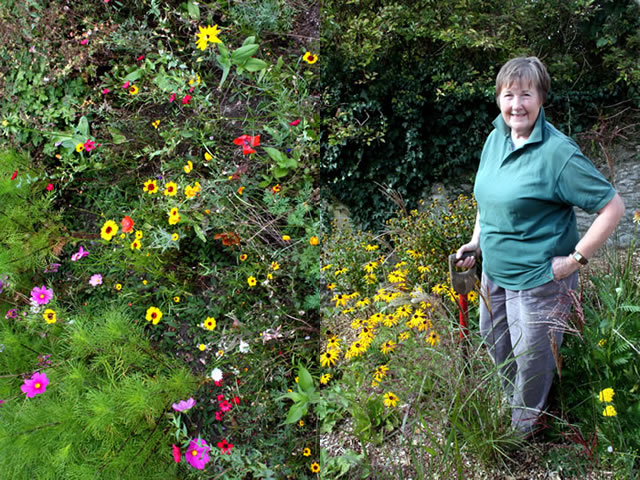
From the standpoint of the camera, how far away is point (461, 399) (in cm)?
168

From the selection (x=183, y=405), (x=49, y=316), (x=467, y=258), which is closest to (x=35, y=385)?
(x=49, y=316)

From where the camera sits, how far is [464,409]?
1.71m

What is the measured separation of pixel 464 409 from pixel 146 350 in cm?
137

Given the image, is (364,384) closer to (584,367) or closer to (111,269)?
(584,367)

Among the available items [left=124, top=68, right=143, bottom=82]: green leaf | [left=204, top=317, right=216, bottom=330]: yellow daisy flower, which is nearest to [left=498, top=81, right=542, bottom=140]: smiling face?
[left=204, top=317, right=216, bottom=330]: yellow daisy flower

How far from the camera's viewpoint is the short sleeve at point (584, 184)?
1.49m

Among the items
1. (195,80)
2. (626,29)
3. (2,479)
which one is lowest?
(2,479)

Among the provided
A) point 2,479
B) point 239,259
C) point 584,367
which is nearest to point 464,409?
point 584,367

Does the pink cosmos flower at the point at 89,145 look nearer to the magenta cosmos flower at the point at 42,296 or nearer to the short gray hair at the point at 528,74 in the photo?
the magenta cosmos flower at the point at 42,296

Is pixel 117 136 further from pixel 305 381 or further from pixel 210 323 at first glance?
pixel 305 381

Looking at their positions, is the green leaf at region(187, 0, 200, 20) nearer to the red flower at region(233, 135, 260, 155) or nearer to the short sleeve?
the red flower at region(233, 135, 260, 155)

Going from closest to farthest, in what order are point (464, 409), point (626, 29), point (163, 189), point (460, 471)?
point (460, 471), point (464, 409), point (163, 189), point (626, 29)

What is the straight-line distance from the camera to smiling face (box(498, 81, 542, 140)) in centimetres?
156

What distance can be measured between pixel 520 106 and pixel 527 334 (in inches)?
31.9
